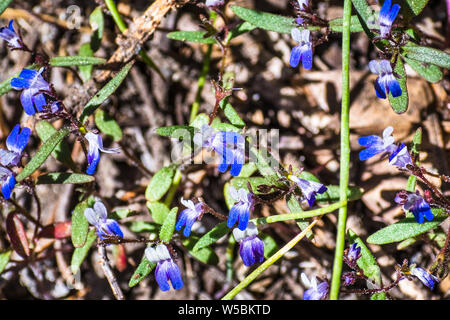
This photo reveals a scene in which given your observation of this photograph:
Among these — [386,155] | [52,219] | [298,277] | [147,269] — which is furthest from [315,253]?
[52,219]

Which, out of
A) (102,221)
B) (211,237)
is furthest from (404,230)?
(102,221)

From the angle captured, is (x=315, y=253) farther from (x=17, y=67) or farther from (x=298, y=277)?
(x=17, y=67)

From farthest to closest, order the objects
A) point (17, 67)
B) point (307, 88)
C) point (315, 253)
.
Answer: point (17, 67) < point (307, 88) < point (315, 253)

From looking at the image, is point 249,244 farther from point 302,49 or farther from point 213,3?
point 213,3

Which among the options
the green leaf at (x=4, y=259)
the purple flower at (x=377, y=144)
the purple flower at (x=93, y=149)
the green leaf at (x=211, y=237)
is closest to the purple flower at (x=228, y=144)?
the green leaf at (x=211, y=237)

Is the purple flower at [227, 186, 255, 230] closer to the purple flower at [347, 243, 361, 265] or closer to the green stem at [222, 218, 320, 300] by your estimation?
the green stem at [222, 218, 320, 300]

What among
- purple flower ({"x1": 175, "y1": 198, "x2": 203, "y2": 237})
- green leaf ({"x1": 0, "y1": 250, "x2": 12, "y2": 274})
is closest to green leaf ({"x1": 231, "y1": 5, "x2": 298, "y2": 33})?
purple flower ({"x1": 175, "y1": 198, "x2": 203, "y2": 237})
